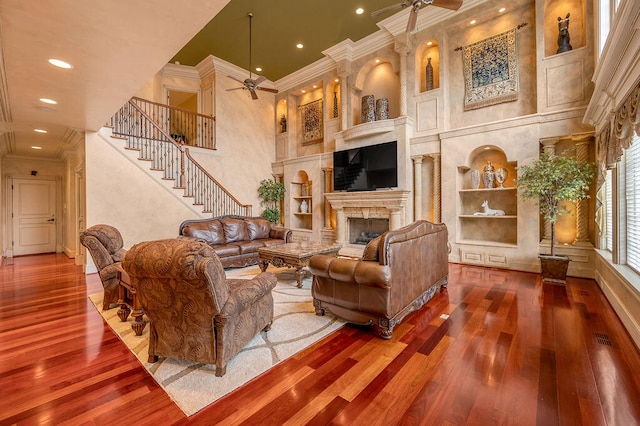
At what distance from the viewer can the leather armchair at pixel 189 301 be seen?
175cm

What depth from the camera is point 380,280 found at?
7.71ft

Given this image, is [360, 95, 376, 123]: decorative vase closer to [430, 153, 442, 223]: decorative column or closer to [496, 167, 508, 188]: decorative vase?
[430, 153, 442, 223]: decorative column

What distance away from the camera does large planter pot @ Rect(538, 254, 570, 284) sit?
404cm

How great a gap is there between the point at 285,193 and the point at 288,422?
294 inches

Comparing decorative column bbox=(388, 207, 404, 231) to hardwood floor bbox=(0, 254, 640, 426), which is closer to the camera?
hardwood floor bbox=(0, 254, 640, 426)

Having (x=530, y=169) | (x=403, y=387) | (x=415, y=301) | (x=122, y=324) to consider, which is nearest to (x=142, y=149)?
(x=122, y=324)

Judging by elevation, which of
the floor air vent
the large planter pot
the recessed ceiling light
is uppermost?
the recessed ceiling light

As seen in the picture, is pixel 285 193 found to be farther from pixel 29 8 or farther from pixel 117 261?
pixel 29 8

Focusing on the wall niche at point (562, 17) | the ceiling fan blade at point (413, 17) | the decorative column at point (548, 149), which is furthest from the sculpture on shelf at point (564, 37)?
the ceiling fan blade at point (413, 17)

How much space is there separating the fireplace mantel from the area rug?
343cm

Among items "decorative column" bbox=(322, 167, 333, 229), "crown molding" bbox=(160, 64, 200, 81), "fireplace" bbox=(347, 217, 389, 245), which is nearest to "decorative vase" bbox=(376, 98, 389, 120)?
"decorative column" bbox=(322, 167, 333, 229)

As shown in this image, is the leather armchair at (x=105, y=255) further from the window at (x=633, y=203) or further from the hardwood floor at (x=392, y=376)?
the window at (x=633, y=203)

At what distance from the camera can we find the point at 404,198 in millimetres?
6055

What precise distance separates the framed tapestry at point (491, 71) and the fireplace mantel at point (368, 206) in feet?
7.57
